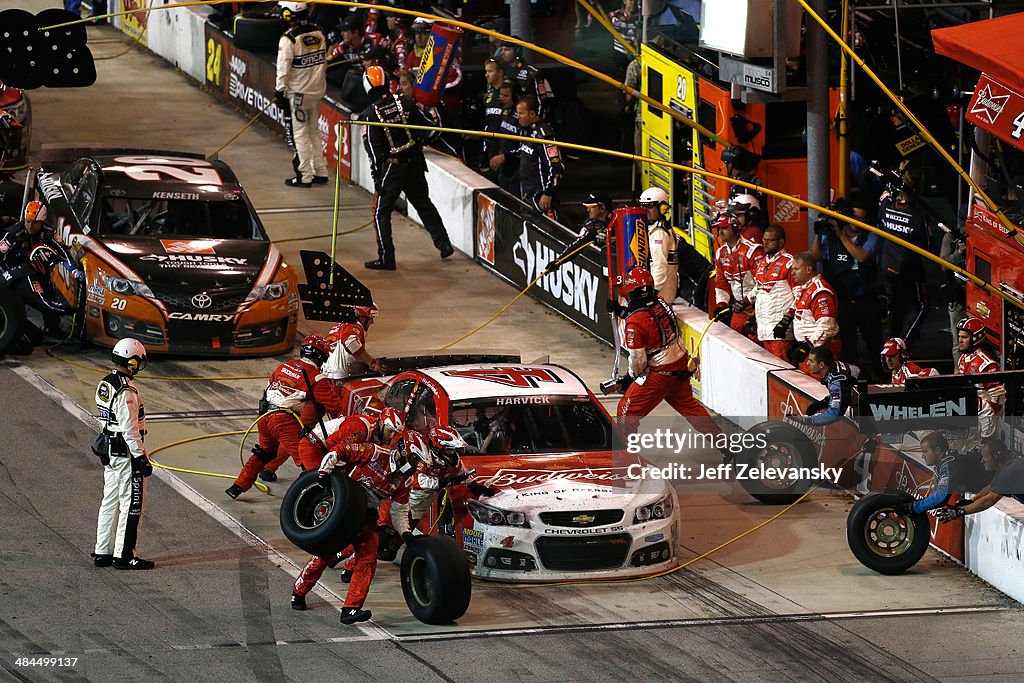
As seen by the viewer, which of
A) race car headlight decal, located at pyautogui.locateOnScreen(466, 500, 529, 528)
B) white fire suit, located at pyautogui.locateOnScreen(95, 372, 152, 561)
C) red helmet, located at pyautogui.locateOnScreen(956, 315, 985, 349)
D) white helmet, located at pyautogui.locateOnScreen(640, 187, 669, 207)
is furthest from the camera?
white helmet, located at pyautogui.locateOnScreen(640, 187, 669, 207)

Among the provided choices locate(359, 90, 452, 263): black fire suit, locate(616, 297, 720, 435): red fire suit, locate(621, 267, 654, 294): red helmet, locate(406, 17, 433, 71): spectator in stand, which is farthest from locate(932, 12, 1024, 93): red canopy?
locate(406, 17, 433, 71): spectator in stand

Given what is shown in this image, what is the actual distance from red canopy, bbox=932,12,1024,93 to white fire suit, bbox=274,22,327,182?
1136 centimetres

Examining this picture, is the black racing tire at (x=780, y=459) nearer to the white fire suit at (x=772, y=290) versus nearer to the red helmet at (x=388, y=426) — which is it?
the white fire suit at (x=772, y=290)

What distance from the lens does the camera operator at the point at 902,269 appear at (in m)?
16.1

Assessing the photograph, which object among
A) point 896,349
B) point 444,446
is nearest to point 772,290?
point 896,349

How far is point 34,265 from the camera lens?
17766mm

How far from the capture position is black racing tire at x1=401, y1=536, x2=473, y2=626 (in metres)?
11.5

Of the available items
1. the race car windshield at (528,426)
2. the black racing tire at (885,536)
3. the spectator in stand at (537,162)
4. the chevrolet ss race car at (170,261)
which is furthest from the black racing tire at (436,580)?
the spectator in stand at (537,162)

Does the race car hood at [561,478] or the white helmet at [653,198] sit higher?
the white helmet at [653,198]

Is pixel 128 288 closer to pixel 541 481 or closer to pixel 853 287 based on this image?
pixel 541 481

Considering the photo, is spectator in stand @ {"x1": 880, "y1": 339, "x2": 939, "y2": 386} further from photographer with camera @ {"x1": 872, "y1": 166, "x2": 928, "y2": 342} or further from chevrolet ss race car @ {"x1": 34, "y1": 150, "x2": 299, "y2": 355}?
chevrolet ss race car @ {"x1": 34, "y1": 150, "x2": 299, "y2": 355}

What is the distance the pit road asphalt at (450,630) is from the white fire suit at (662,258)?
9.34 ft

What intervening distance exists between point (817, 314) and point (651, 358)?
5.08 ft

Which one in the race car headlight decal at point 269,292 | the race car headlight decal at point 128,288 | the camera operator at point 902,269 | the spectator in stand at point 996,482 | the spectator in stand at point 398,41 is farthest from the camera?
the spectator in stand at point 398,41
